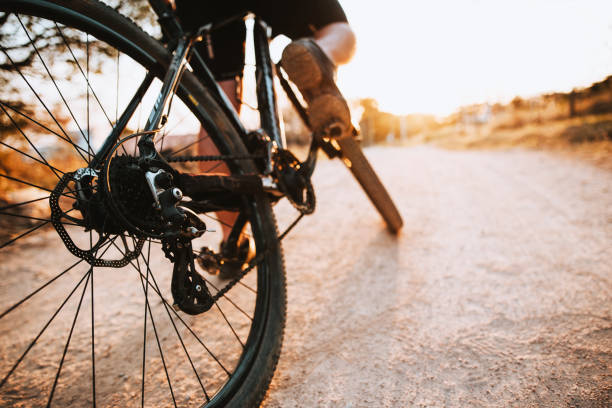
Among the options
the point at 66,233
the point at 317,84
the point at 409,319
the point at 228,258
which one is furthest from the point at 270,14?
the point at 409,319

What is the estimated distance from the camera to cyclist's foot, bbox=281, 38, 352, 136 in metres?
1.32

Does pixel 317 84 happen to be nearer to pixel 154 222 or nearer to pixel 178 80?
pixel 178 80

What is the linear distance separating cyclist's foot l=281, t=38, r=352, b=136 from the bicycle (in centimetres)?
8

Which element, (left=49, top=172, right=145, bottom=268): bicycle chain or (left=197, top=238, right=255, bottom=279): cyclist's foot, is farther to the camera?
(left=197, top=238, right=255, bottom=279): cyclist's foot

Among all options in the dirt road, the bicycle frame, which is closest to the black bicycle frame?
the bicycle frame

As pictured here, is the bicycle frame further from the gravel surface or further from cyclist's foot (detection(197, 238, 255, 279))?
the gravel surface

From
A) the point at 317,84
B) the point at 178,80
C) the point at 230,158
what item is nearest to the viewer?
the point at 178,80

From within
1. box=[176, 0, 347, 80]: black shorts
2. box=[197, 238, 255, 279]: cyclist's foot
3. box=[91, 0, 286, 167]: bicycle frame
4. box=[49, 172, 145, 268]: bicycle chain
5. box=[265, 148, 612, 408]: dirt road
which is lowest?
box=[265, 148, 612, 408]: dirt road

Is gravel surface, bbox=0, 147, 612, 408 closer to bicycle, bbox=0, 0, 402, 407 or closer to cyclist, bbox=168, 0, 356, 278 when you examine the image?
bicycle, bbox=0, 0, 402, 407

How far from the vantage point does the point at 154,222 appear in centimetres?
80

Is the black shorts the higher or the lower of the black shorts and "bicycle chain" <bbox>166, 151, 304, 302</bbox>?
the higher

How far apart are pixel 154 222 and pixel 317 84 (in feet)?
3.17

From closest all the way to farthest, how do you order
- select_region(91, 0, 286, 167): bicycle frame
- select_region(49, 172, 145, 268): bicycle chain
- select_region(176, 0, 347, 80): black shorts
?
select_region(49, 172, 145, 268): bicycle chain, select_region(91, 0, 286, 167): bicycle frame, select_region(176, 0, 347, 80): black shorts

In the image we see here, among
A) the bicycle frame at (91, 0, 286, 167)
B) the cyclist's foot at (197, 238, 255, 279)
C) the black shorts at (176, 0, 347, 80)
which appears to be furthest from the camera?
the black shorts at (176, 0, 347, 80)
